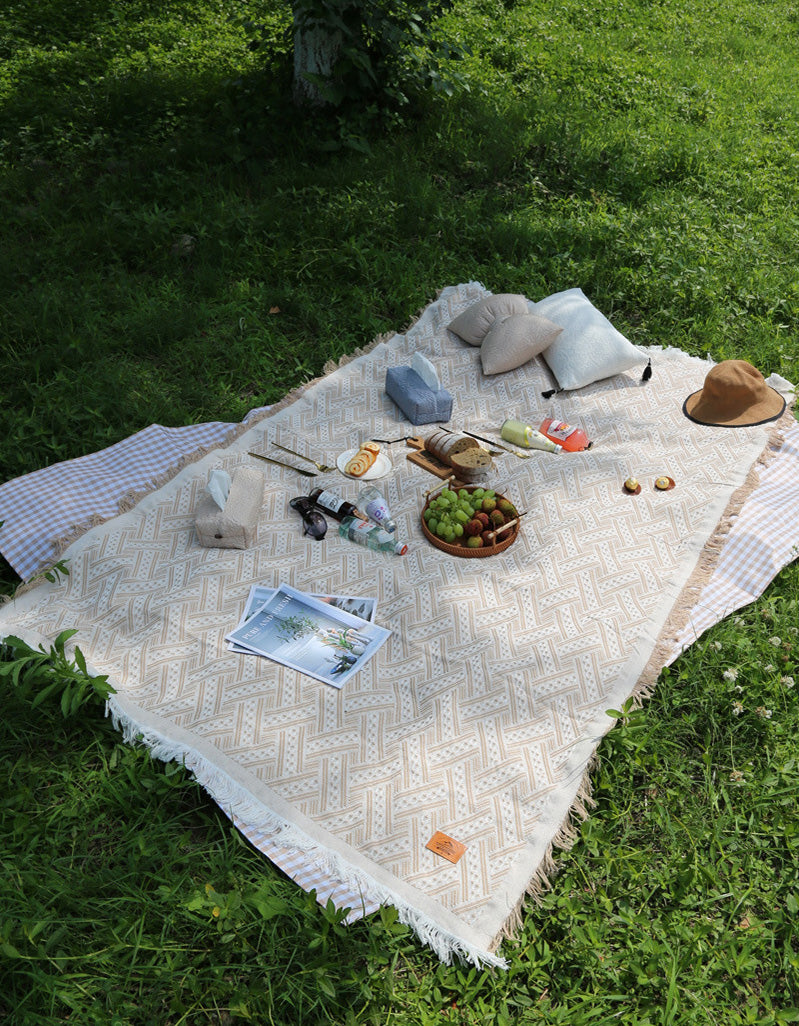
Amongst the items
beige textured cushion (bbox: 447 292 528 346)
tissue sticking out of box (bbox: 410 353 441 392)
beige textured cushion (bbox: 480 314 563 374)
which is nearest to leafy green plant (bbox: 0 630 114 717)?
tissue sticking out of box (bbox: 410 353 441 392)

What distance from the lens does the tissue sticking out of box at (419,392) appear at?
4160 millimetres

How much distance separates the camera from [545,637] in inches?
124

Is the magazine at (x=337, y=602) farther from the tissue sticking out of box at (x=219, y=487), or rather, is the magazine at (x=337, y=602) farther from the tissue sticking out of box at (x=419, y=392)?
the tissue sticking out of box at (x=419, y=392)

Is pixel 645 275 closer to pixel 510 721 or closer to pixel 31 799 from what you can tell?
pixel 510 721

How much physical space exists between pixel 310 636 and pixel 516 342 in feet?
7.08

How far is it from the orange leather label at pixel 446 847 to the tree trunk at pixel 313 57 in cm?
565

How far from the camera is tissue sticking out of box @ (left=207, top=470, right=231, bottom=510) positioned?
11.3ft

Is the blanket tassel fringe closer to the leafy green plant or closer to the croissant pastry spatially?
the leafy green plant

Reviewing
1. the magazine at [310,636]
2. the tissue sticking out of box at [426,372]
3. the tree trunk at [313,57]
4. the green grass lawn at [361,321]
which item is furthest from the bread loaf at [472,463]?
the tree trunk at [313,57]

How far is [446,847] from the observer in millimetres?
2525

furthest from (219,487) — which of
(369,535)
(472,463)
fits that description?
(472,463)

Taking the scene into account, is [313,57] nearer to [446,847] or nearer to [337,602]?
[337,602]

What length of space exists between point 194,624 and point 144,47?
711cm

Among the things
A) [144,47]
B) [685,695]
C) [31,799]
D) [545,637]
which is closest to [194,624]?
[31,799]
